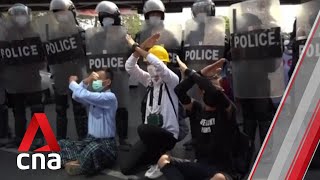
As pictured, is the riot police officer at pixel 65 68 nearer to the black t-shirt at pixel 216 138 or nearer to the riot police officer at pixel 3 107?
the riot police officer at pixel 3 107

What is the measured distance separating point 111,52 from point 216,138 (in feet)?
7.25

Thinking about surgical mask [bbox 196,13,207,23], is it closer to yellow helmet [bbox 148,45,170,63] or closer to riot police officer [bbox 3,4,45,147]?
→ yellow helmet [bbox 148,45,170,63]

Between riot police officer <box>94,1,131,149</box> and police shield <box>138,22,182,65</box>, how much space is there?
29 cm

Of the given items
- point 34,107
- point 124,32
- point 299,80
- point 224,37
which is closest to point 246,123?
point 224,37

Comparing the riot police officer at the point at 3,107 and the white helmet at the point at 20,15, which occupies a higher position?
the white helmet at the point at 20,15

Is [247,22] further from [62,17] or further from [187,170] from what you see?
[62,17]

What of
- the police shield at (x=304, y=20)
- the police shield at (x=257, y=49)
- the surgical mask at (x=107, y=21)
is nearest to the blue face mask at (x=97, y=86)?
the surgical mask at (x=107, y=21)

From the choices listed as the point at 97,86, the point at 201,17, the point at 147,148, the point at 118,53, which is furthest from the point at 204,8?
the point at 147,148

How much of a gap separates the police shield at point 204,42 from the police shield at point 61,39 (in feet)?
4.43

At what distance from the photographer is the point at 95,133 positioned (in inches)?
211

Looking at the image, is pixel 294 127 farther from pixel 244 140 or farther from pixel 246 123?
pixel 246 123

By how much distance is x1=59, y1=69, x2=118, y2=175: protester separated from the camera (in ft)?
16.9

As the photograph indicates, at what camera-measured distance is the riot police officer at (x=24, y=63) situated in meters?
6.11

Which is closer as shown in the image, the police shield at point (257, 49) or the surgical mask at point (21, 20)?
the police shield at point (257, 49)
